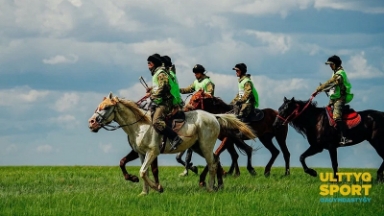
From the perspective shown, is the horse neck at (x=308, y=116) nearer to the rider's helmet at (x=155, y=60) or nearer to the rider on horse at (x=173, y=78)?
the rider on horse at (x=173, y=78)

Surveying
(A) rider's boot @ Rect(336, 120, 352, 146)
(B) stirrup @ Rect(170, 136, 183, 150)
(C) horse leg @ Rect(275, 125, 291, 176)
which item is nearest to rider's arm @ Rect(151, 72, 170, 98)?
(B) stirrup @ Rect(170, 136, 183, 150)

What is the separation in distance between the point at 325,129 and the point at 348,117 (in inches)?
25.2

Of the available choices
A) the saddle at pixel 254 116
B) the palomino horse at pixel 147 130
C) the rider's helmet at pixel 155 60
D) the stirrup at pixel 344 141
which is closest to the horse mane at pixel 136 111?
the palomino horse at pixel 147 130

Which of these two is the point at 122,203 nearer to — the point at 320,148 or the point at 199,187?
the point at 199,187

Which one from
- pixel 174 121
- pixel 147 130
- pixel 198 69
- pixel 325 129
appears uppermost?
pixel 198 69

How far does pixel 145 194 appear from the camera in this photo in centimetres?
1426

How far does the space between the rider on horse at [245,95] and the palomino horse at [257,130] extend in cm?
48

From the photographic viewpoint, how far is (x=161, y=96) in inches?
565

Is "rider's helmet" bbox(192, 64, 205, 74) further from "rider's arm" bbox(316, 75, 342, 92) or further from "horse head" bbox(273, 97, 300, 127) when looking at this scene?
"rider's arm" bbox(316, 75, 342, 92)

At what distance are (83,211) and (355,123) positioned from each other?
8.39 meters

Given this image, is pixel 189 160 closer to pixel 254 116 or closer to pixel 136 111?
pixel 254 116

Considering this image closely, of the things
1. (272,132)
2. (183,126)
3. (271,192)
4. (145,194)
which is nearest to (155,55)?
(183,126)

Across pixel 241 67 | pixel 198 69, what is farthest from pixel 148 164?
pixel 241 67

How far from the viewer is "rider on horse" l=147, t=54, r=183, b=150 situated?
46.9 ft
